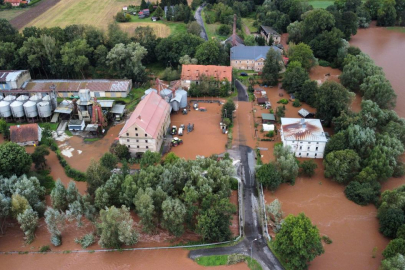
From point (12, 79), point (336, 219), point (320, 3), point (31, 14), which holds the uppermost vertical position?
point (320, 3)

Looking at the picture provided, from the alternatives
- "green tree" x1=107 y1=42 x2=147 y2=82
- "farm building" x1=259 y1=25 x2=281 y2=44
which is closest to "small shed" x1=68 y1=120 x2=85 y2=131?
"green tree" x1=107 y1=42 x2=147 y2=82

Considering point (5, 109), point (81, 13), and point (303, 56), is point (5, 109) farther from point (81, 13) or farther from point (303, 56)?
point (81, 13)

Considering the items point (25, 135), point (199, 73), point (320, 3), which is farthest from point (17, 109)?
point (320, 3)

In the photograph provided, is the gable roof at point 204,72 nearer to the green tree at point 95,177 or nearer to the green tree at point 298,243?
the green tree at point 95,177

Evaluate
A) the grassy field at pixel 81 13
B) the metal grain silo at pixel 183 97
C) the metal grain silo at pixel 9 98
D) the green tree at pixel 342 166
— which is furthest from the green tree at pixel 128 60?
the green tree at pixel 342 166

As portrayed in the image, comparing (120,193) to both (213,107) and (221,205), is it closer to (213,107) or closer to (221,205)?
(221,205)

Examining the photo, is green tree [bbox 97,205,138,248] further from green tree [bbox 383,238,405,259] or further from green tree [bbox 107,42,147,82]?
green tree [bbox 107,42,147,82]

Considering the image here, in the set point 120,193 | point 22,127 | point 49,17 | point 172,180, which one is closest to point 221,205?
point 172,180
